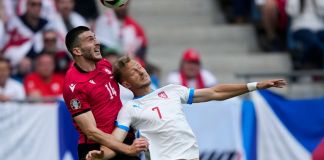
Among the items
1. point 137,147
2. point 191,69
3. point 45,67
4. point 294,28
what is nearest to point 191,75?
point 191,69

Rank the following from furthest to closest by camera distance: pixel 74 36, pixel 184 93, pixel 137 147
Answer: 1. pixel 184 93
2. pixel 74 36
3. pixel 137 147

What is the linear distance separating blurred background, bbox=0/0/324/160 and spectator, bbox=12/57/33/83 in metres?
0.01

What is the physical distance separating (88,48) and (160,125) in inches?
37.7

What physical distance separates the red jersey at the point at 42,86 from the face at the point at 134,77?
406 cm

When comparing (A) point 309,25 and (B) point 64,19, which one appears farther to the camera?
(A) point 309,25

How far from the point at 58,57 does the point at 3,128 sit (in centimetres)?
187

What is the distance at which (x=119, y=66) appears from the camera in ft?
34.0

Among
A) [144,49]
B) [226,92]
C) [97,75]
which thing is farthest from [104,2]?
[144,49]

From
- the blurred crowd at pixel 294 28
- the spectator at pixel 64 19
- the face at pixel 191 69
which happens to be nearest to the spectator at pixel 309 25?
the blurred crowd at pixel 294 28

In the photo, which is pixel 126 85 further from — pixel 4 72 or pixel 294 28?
pixel 294 28

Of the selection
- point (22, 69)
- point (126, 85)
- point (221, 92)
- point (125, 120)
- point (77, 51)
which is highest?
point (77, 51)

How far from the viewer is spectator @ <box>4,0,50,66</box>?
1503 cm

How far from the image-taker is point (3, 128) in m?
13.3

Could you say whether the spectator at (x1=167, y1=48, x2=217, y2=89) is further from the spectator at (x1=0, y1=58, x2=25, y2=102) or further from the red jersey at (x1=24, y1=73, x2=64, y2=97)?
the spectator at (x1=0, y1=58, x2=25, y2=102)
